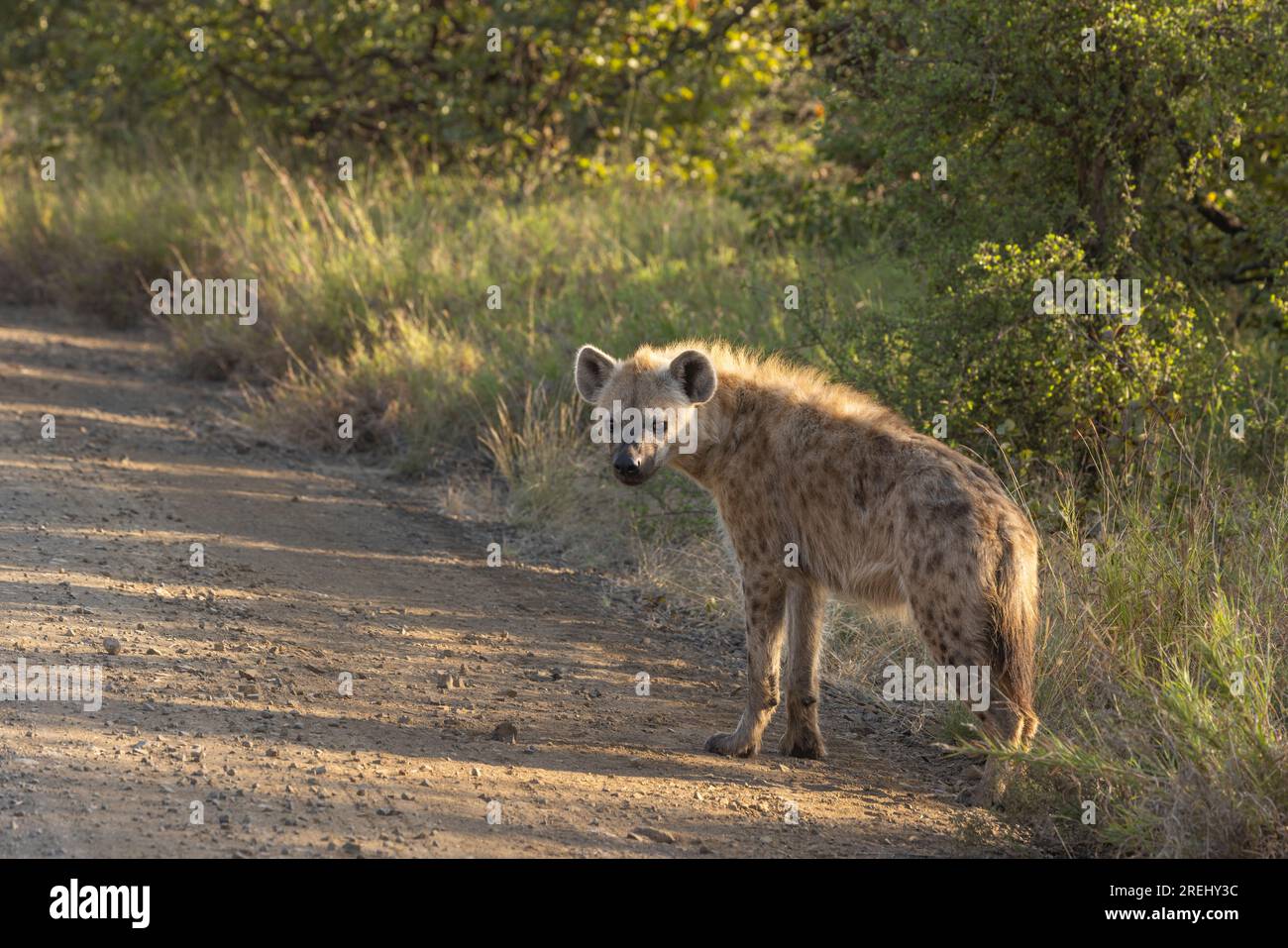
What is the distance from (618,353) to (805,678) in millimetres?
3722

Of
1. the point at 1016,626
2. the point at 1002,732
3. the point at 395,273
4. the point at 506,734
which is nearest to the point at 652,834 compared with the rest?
the point at 506,734

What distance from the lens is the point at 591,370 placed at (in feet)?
18.4

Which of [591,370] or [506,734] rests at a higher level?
[591,370]

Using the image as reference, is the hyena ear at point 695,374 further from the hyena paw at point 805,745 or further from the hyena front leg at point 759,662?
the hyena paw at point 805,745

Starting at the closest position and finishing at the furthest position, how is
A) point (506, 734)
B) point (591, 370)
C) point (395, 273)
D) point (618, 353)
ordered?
point (506, 734), point (591, 370), point (618, 353), point (395, 273)

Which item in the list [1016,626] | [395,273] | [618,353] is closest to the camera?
[1016,626]

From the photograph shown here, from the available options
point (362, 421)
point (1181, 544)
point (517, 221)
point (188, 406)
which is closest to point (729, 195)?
point (517, 221)

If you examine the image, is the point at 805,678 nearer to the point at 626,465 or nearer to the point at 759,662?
the point at 759,662

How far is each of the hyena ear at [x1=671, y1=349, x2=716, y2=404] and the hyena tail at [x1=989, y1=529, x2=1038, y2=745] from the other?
1.24 m

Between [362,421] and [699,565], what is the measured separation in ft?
9.77

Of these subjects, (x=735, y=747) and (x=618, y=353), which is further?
(x=618, y=353)

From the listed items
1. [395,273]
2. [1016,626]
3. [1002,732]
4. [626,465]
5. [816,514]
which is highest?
[395,273]

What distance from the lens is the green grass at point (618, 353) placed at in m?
4.50

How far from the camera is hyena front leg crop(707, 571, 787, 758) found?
5137 millimetres
